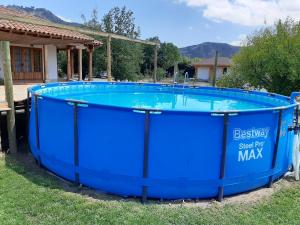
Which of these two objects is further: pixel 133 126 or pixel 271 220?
pixel 133 126

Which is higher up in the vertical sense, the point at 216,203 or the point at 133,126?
the point at 133,126

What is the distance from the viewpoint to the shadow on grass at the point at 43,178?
5023 mm

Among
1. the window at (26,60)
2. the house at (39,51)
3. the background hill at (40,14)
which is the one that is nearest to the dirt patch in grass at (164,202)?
the background hill at (40,14)

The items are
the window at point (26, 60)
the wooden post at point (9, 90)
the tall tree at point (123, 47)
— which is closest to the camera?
the wooden post at point (9, 90)

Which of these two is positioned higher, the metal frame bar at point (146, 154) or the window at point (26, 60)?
the window at point (26, 60)

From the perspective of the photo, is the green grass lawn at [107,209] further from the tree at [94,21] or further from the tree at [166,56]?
the tree at [166,56]

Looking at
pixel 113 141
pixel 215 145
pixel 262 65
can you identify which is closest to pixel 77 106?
pixel 113 141

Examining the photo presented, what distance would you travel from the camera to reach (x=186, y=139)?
476cm

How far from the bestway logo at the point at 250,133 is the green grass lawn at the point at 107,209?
1065mm

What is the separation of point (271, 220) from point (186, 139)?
5.47 ft

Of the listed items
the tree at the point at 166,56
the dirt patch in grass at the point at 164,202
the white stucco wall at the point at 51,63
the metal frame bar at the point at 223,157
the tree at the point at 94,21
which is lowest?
the dirt patch in grass at the point at 164,202

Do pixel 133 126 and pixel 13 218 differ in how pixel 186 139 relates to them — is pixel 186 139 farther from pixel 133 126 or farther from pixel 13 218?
→ pixel 13 218

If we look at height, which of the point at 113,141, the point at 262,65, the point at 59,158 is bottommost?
the point at 59,158

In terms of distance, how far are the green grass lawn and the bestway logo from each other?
1.06 metres
